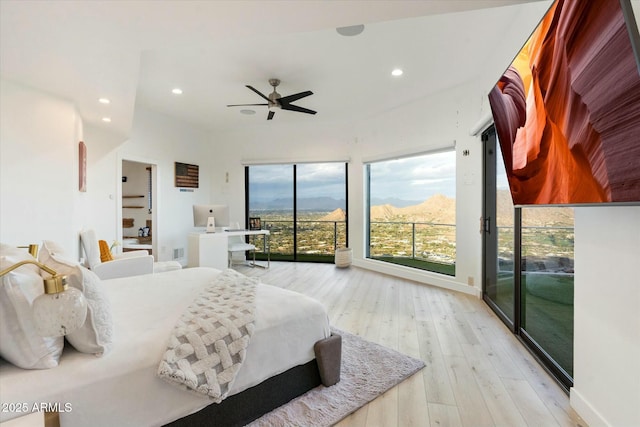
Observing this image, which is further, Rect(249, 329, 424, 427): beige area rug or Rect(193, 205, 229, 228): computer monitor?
Rect(193, 205, 229, 228): computer monitor

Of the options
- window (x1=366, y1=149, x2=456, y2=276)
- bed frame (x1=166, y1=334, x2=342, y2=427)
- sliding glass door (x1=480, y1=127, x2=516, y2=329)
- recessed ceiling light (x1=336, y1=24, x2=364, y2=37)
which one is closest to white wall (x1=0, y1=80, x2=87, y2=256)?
bed frame (x1=166, y1=334, x2=342, y2=427)

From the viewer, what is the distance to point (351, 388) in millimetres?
1923

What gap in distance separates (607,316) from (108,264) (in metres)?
3.92

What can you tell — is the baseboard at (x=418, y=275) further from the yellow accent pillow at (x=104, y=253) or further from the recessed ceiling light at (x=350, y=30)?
the yellow accent pillow at (x=104, y=253)

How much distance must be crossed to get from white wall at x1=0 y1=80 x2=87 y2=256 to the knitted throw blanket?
6.41 feet

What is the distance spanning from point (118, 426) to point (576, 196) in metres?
2.19

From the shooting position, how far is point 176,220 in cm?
584

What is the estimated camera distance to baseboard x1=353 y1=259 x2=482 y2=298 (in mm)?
4039

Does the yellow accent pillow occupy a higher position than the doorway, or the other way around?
the doorway

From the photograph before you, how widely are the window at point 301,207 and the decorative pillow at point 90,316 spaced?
5.18m

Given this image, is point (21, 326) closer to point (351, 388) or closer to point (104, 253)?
point (351, 388)

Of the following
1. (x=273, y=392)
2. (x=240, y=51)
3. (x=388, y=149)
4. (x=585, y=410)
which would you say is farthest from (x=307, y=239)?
(x=585, y=410)

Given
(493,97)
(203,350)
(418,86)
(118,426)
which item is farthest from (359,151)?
(118,426)

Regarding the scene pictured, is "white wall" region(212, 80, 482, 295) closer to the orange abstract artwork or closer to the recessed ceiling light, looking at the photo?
the recessed ceiling light
